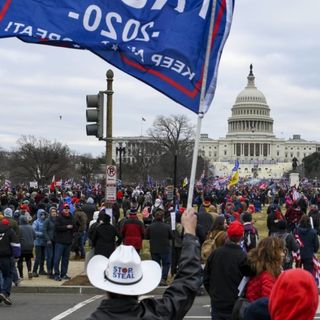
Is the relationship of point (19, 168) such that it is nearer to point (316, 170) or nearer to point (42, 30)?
point (316, 170)

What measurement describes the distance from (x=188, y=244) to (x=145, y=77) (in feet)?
9.84

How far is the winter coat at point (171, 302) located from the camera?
10.3 ft

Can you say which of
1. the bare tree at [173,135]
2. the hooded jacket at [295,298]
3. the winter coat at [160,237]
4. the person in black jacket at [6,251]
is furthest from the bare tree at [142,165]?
the hooded jacket at [295,298]

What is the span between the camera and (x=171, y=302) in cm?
348

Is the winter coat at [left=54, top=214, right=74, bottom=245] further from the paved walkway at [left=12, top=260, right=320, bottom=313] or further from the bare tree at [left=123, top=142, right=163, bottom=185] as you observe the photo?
the bare tree at [left=123, top=142, right=163, bottom=185]

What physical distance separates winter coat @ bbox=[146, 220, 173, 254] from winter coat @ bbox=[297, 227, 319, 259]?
2.63m

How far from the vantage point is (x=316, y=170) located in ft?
380

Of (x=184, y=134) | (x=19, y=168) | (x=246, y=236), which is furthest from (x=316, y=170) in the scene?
(x=246, y=236)

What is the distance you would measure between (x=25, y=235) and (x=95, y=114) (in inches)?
123

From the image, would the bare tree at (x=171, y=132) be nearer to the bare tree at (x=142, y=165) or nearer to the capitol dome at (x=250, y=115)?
the bare tree at (x=142, y=165)

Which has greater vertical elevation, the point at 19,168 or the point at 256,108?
the point at 256,108

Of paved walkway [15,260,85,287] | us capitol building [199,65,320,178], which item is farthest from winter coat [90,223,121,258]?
us capitol building [199,65,320,178]

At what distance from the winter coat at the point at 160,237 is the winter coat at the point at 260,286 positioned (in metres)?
7.69

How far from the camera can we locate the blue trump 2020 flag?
Result: 6.29 metres
